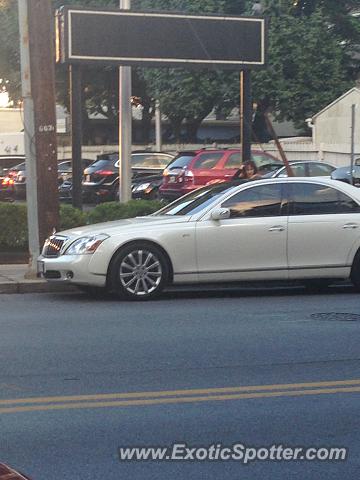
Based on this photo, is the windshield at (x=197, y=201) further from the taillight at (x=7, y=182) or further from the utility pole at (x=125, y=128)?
the taillight at (x=7, y=182)

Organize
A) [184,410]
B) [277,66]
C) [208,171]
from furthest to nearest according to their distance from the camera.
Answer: [277,66] < [208,171] < [184,410]

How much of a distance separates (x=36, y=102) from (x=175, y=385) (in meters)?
7.20

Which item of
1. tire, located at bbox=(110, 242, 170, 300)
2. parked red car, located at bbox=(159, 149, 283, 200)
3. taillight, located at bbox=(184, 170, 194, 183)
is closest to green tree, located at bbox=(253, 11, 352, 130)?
parked red car, located at bbox=(159, 149, 283, 200)

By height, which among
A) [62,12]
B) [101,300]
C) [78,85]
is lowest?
[101,300]

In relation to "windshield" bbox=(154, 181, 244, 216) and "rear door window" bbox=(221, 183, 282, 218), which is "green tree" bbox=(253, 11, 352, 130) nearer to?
"windshield" bbox=(154, 181, 244, 216)

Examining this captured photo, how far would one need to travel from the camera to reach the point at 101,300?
40.6ft

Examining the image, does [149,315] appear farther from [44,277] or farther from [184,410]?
[184,410]

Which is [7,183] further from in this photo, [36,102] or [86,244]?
[86,244]

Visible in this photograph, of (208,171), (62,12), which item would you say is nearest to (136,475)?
(62,12)

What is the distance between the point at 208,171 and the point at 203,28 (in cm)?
873

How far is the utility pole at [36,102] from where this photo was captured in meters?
13.7

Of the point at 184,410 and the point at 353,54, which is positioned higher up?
the point at 353,54

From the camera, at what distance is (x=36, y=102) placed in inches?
545

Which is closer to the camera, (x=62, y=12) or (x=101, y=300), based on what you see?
(x=101, y=300)
